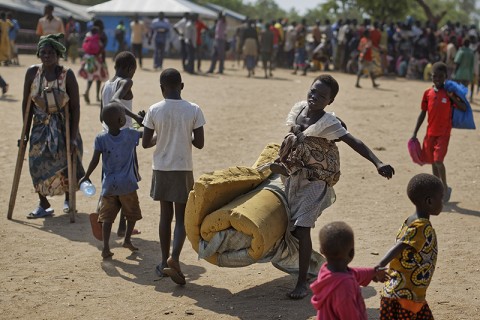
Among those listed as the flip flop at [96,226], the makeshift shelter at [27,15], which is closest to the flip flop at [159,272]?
the flip flop at [96,226]

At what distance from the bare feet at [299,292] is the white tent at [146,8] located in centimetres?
2852

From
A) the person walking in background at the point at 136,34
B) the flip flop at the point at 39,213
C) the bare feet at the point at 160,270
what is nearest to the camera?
the bare feet at the point at 160,270

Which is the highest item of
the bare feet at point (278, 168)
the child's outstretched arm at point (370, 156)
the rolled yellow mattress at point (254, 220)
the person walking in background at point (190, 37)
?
the person walking in background at point (190, 37)

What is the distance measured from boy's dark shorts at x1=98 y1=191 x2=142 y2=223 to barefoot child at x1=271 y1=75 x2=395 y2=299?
1.60 m

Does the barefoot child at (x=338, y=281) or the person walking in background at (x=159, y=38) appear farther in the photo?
the person walking in background at (x=159, y=38)

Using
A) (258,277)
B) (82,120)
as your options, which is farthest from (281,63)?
(258,277)

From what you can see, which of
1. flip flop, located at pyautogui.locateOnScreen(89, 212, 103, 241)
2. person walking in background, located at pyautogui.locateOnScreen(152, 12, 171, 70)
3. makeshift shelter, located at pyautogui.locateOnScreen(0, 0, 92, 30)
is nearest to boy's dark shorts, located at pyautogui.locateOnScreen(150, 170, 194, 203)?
flip flop, located at pyautogui.locateOnScreen(89, 212, 103, 241)

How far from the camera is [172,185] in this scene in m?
6.07

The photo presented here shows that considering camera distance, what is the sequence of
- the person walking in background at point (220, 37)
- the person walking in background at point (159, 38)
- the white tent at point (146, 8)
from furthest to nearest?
1. the white tent at point (146, 8)
2. the person walking in background at point (159, 38)
3. the person walking in background at point (220, 37)

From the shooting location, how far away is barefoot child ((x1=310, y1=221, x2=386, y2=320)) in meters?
4.00

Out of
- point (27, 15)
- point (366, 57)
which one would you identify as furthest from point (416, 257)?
point (27, 15)

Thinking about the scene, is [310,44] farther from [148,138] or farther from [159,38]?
[148,138]

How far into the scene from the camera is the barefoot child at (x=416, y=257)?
4.47 meters

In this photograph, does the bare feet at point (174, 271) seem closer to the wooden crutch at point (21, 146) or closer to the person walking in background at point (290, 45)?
the wooden crutch at point (21, 146)
